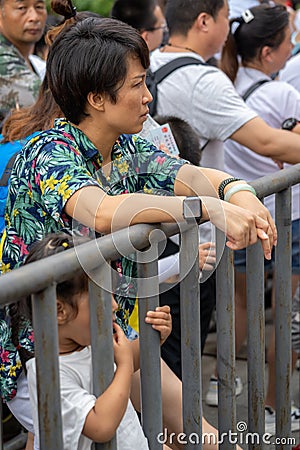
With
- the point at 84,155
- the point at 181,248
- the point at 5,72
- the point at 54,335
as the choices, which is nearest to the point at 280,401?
the point at 181,248

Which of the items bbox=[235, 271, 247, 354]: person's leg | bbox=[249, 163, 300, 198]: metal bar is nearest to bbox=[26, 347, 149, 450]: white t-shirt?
bbox=[249, 163, 300, 198]: metal bar

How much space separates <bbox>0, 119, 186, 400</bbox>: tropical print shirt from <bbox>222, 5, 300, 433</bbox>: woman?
191 cm

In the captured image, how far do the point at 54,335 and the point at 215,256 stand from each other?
81 cm

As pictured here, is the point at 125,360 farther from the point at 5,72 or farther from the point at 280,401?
the point at 5,72

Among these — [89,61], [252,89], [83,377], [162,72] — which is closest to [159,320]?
[83,377]

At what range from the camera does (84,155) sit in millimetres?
2436

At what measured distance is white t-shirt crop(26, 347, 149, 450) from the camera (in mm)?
2029

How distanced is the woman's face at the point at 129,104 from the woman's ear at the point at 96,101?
13mm

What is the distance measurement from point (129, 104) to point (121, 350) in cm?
75

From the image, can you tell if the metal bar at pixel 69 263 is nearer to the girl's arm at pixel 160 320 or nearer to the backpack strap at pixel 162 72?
the girl's arm at pixel 160 320

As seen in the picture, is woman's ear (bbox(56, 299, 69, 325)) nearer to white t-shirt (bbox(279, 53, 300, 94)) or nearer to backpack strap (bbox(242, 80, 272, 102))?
backpack strap (bbox(242, 80, 272, 102))

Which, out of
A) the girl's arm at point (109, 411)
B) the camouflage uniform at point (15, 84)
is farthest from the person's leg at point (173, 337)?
the girl's arm at point (109, 411)

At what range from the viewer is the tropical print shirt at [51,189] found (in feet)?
7.33

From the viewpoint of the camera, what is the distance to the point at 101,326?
1.93m
